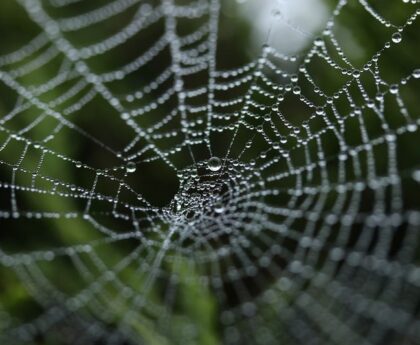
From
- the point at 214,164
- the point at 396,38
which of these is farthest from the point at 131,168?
the point at 396,38

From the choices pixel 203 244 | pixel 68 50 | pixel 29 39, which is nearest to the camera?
pixel 68 50

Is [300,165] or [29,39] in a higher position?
[29,39]

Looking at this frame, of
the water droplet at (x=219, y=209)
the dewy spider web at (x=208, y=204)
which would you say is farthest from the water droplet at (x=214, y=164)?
the water droplet at (x=219, y=209)

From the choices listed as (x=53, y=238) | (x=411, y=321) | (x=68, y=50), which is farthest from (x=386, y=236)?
(x=68, y=50)

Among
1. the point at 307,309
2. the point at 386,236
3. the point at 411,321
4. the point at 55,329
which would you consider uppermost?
the point at 55,329

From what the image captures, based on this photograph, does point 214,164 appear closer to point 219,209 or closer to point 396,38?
point 219,209

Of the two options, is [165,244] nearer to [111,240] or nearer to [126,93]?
[111,240]

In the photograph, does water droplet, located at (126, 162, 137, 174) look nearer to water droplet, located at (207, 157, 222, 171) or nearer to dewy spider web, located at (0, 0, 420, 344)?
dewy spider web, located at (0, 0, 420, 344)

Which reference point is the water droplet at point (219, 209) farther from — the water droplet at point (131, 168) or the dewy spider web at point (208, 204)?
the water droplet at point (131, 168)
